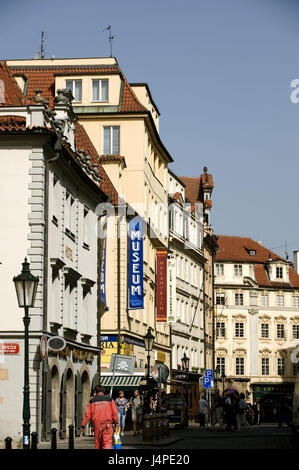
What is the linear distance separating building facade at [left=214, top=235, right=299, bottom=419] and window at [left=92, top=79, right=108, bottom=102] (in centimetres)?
5457

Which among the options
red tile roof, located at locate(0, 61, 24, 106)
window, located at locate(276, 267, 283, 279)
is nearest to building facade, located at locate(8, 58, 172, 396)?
red tile roof, located at locate(0, 61, 24, 106)

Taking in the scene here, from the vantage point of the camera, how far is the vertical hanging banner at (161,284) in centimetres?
6069

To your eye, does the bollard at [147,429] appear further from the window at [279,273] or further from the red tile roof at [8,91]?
the window at [279,273]

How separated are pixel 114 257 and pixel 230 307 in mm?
58760

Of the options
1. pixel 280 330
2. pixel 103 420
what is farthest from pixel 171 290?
pixel 280 330

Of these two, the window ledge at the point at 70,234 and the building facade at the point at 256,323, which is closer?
the window ledge at the point at 70,234

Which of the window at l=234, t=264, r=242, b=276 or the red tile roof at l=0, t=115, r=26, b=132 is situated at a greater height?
the window at l=234, t=264, r=242, b=276

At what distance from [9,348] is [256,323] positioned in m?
80.4

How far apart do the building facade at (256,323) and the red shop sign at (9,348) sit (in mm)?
74895

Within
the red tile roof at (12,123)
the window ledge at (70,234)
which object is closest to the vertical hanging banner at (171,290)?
the window ledge at (70,234)

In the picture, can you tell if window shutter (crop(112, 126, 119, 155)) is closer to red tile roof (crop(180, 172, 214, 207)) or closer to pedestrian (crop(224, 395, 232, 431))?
pedestrian (crop(224, 395, 232, 431))

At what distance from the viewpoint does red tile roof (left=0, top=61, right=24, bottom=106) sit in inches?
1379
